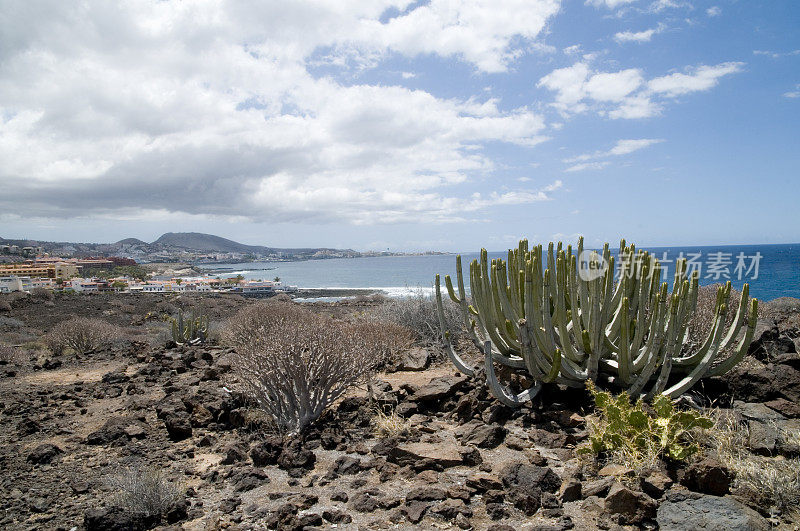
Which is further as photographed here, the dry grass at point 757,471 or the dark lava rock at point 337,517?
the dark lava rock at point 337,517

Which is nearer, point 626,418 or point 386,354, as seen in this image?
point 626,418

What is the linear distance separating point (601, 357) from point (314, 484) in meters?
Answer: 3.16

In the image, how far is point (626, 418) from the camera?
149 inches

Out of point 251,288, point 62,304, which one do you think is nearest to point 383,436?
point 62,304

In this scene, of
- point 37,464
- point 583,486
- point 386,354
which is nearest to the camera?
point 583,486

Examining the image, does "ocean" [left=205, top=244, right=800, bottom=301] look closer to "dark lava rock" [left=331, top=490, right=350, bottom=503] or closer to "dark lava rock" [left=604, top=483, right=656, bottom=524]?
"dark lava rock" [left=604, top=483, right=656, bottom=524]

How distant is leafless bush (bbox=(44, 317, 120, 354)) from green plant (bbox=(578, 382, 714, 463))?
1265 centimetres

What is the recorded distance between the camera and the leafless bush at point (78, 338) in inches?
485

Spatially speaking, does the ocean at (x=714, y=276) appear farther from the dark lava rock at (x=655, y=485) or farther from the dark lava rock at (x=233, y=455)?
the dark lava rock at (x=233, y=455)

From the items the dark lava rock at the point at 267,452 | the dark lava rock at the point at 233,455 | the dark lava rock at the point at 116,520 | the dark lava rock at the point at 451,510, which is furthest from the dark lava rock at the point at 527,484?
the dark lava rock at the point at 116,520

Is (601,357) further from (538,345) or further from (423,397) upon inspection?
(423,397)

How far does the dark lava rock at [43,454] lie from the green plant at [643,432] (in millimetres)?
4911

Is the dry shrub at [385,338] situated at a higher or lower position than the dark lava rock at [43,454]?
higher

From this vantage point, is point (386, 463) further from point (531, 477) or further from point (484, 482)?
point (531, 477)
